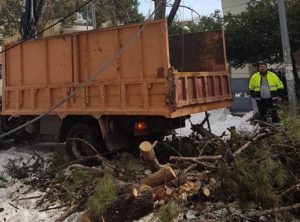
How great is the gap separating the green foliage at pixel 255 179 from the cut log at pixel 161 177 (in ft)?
1.79

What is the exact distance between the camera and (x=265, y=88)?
32.4 feet

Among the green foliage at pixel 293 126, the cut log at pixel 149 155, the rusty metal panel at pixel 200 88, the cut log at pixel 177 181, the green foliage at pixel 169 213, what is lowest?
the green foliage at pixel 169 213

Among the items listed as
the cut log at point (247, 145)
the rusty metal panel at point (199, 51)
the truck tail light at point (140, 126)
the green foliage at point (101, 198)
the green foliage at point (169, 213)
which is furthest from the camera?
the rusty metal panel at point (199, 51)

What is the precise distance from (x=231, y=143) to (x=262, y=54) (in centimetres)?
966

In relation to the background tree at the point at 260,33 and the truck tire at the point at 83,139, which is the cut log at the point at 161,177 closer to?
the truck tire at the point at 83,139

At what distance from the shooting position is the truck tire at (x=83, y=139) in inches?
336

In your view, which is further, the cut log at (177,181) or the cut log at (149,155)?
the cut log at (149,155)

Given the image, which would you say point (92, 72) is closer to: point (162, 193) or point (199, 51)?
point (199, 51)

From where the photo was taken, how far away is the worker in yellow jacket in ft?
32.2

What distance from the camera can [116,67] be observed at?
7.92 m

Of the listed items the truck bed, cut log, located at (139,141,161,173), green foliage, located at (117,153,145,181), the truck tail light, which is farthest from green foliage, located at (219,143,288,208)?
the truck tail light

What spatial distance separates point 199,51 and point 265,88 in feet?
5.52

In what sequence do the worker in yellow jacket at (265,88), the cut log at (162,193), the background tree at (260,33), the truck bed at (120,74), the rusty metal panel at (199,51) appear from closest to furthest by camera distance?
the cut log at (162,193)
the truck bed at (120,74)
the rusty metal panel at (199,51)
the worker in yellow jacket at (265,88)
the background tree at (260,33)

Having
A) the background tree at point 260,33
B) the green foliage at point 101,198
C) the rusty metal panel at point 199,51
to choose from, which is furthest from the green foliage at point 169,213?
the background tree at point 260,33
